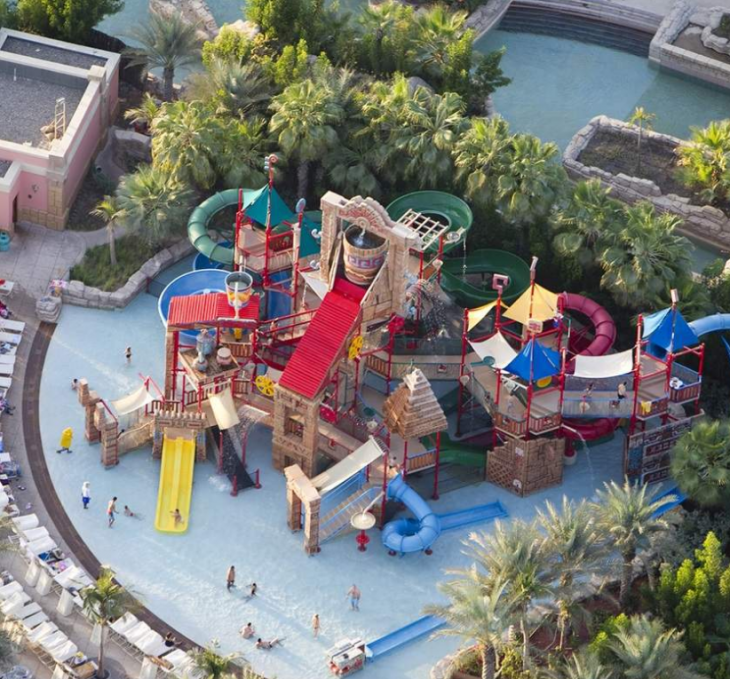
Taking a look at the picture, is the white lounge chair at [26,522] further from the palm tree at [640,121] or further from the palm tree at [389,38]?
the palm tree at [640,121]

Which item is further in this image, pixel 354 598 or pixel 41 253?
pixel 41 253

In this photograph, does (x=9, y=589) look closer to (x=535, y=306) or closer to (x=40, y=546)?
(x=40, y=546)

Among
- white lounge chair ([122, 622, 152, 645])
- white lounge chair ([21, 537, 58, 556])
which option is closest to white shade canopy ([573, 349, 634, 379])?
white lounge chair ([122, 622, 152, 645])

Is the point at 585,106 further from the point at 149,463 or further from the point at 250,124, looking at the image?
the point at 149,463

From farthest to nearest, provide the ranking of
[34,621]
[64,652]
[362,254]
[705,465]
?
[362,254], [705,465], [34,621], [64,652]

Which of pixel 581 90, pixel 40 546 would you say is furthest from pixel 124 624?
pixel 581 90
